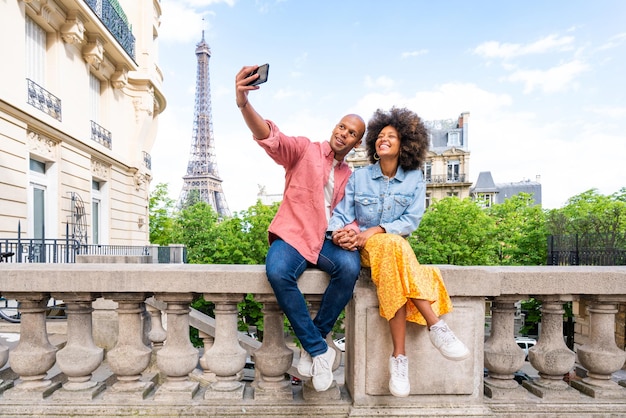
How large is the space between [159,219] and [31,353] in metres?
36.2

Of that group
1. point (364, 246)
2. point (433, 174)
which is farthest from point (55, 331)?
point (433, 174)

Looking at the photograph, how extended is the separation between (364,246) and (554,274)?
1.29 m

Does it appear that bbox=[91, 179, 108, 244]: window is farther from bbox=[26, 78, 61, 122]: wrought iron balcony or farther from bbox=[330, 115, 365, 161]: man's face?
bbox=[330, 115, 365, 161]: man's face

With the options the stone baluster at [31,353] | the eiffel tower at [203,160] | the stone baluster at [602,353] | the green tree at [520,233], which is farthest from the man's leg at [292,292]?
the eiffel tower at [203,160]

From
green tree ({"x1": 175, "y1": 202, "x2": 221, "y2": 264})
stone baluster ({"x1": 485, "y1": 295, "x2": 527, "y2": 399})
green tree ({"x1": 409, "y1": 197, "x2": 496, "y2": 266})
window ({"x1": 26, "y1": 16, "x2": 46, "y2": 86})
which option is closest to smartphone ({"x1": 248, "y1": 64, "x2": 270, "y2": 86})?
stone baluster ({"x1": 485, "y1": 295, "x2": 527, "y2": 399})

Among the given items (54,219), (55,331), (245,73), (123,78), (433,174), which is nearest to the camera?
(245,73)

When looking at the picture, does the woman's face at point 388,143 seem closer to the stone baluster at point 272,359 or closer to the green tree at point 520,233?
the stone baluster at point 272,359

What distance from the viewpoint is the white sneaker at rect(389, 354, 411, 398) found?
2.32m

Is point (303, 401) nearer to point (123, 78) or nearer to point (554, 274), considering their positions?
point (554, 274)

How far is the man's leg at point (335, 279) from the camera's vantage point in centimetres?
239

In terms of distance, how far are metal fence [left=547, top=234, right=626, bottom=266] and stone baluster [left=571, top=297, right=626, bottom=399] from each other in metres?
13.9

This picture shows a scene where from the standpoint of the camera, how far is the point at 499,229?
2603cm

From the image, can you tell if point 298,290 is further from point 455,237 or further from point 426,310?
A: point 455,237

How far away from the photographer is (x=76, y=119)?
13.6m
